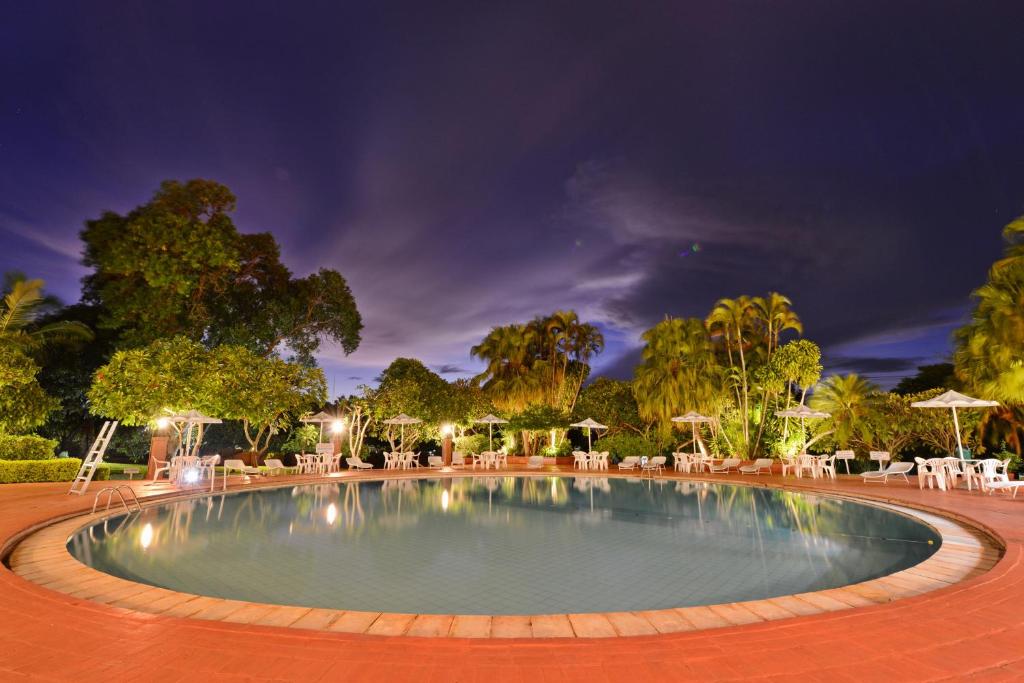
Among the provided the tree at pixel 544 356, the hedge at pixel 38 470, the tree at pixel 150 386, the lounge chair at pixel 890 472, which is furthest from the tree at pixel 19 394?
the lounge chair at pixel 890 472

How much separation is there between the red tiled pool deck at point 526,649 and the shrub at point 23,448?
1307cm

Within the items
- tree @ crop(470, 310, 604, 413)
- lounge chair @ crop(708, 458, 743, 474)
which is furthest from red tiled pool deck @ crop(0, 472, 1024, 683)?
tree @ crop(470, 310, 604, 413)

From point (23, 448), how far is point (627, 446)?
21241 millimetres

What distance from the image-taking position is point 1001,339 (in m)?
14.3

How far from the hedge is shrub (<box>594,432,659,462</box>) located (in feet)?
63.0

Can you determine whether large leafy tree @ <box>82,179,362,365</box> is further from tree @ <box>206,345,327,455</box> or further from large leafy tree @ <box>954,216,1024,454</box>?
large leafy tree @ <box>954,216,1024,454</box>

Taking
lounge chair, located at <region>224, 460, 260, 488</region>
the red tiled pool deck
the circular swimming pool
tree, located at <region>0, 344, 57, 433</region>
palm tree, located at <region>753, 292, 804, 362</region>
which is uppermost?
palm tree, located at <region>753, 292, 804, 362</region>

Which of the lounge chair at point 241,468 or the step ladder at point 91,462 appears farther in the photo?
the lounge chair at point 241,468

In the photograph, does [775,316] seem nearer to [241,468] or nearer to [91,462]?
[241,468]

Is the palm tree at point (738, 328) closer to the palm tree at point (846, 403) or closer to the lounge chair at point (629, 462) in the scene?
the palm tree at point (846, 403)

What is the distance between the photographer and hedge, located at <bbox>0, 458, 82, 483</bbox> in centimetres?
1262

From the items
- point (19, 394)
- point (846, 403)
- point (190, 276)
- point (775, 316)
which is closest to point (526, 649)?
point (19, 394)

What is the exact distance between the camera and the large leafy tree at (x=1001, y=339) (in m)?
13.9

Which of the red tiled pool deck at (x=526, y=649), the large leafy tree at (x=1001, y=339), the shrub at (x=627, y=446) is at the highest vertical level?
the large leafy tree at (x=1001, y=339)
